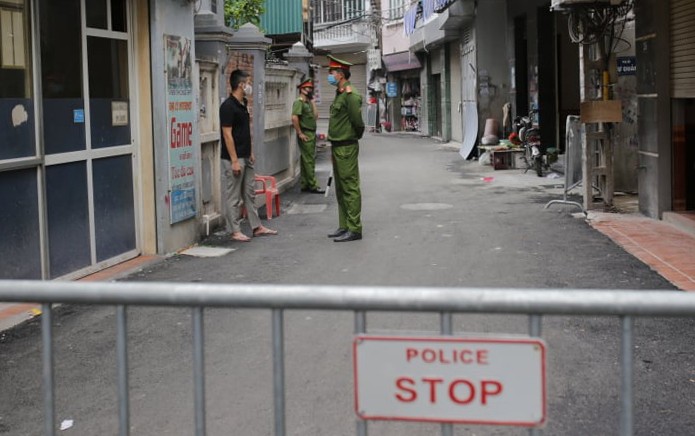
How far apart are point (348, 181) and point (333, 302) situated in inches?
319

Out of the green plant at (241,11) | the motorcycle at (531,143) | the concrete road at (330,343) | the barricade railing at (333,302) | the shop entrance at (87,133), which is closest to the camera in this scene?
the barricade railing at (333,302)

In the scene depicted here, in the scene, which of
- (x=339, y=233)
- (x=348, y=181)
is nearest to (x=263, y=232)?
(x=339, y=233)

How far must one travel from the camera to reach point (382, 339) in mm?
Result: 2654

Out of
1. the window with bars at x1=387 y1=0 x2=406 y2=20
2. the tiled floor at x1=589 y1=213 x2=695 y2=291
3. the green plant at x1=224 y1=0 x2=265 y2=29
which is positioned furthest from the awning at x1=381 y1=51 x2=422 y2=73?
the tiled floor at x1=589 y1=213 x2=695 y2=291

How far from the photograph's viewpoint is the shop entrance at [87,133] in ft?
26.4

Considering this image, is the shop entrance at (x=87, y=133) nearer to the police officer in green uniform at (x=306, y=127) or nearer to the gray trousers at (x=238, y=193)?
the gray trousers at (x=238, y=193)

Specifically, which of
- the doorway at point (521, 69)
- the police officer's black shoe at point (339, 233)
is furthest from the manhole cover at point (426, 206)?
the doorway at point (521, 69)

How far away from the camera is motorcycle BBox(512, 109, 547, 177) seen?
1886 centimetres

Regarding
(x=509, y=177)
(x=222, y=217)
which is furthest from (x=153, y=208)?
(x=509, y=177)

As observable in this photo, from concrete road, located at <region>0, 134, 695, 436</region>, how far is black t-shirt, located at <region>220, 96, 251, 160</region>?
1.07 m

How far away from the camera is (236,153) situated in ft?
35.7

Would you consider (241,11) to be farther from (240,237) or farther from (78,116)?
(78,116)

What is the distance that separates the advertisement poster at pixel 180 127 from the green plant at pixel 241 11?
32.0ft

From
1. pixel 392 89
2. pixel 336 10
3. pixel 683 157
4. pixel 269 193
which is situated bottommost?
pixel 269 193
